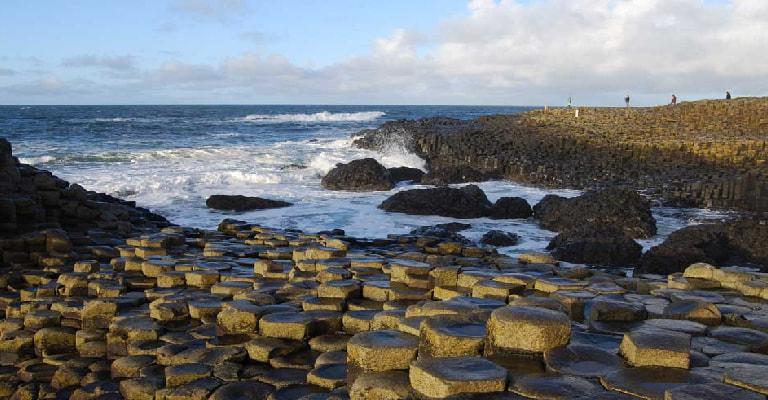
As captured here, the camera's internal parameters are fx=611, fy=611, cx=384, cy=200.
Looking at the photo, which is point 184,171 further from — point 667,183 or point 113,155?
point 667,183

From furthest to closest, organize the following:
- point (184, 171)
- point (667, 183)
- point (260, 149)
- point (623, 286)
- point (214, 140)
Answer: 1. point (214, 140)
2. point (260, 149)
3. point (184, 171)
4. point (667, 183)
5. point (623, 286)

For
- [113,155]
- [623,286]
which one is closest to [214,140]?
[113,155]

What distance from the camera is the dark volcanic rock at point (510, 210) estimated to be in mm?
13871

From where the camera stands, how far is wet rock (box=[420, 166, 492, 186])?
20377 millimetres

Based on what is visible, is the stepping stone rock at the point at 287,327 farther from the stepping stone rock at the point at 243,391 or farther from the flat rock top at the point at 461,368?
the flat rock top at the point at 461,368

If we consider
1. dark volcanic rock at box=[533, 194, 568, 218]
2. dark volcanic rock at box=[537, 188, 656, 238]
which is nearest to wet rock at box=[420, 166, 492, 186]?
dark volcanic rock at box=[533, 194, 568, 218]

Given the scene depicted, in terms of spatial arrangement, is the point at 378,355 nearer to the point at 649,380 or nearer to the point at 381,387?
the point at 381,387

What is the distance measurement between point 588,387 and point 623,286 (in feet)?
10.8

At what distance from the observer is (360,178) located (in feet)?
62.4

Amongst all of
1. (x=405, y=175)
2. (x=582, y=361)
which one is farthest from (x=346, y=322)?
(x=405, y=175)

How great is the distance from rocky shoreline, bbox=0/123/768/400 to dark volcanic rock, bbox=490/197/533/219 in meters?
4.88

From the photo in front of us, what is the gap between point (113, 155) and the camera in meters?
28.4

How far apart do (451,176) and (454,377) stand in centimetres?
1779

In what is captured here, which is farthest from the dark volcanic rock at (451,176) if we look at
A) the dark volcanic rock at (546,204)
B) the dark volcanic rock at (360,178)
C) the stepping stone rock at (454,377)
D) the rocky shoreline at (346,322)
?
the stepping stone rock at (454,377)
